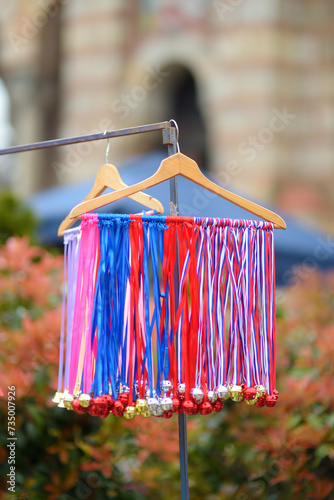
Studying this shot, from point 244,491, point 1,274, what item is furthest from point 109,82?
point 244,491

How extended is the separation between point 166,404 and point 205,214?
11.0 feet

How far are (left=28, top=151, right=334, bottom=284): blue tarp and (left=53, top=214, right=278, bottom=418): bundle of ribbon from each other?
314 cm

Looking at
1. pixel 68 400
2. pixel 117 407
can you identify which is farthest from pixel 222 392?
pixel 68 400

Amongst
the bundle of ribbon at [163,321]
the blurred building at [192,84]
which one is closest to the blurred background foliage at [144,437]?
the bundle of ribbon at [163,321]

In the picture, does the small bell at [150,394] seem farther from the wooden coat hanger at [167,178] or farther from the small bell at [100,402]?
the wooden coat hanger at [167,178]

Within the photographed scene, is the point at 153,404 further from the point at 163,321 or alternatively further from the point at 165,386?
the point at 163,321

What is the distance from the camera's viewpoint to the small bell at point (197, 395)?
5.69ft


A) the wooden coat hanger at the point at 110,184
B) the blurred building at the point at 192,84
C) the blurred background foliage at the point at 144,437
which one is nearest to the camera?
the wooden coat hanger at the point at 110,184

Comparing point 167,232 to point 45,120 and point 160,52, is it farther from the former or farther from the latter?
point 45,120

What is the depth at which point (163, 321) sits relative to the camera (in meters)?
1.79

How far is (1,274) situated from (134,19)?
317 inches

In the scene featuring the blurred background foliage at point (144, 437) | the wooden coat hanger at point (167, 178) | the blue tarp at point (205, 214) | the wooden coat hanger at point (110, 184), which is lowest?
the blurred background foliage at point (144, 437)

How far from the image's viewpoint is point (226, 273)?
1.88 meters

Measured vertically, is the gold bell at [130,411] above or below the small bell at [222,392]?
below
